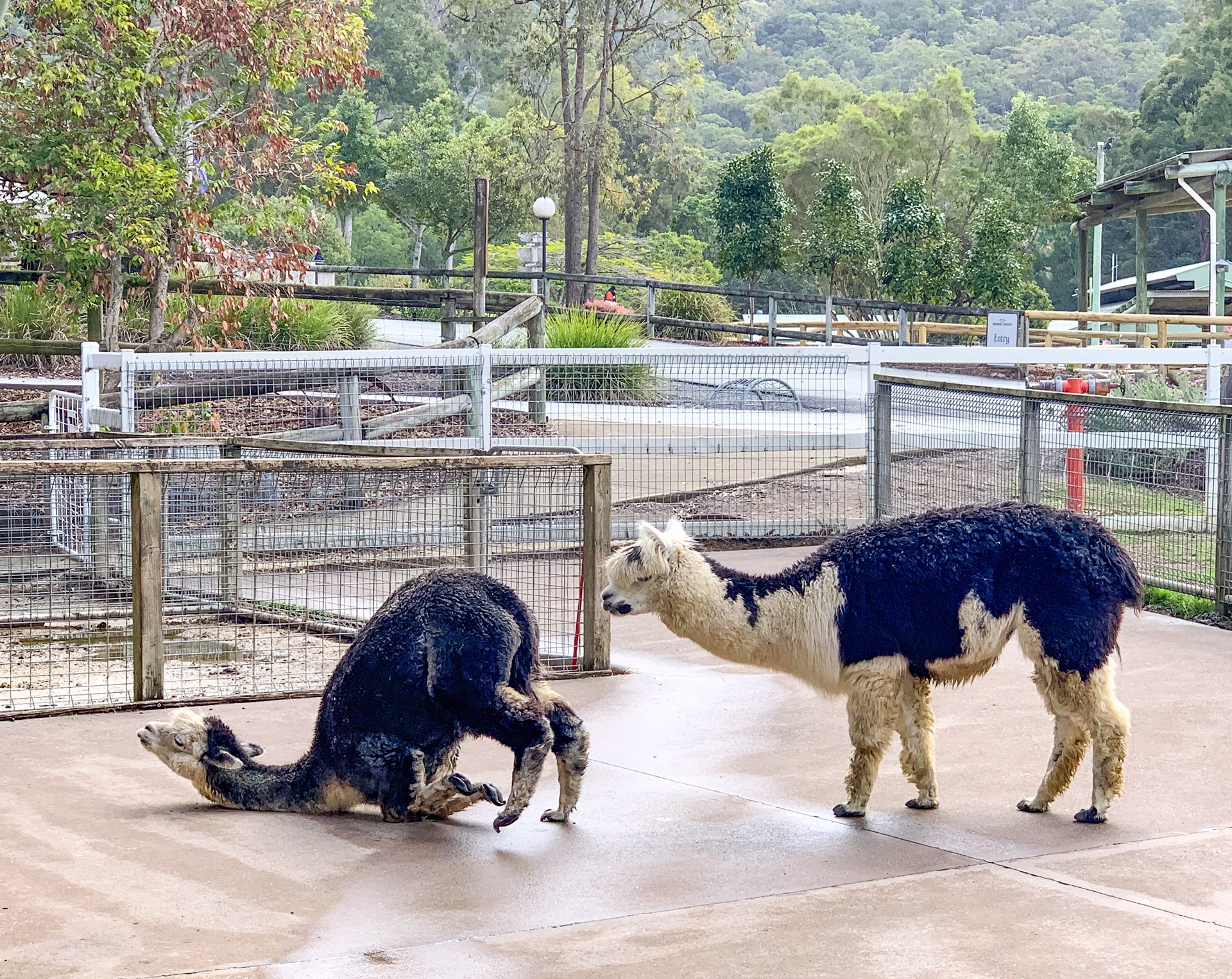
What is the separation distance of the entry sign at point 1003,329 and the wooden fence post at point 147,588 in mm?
11348

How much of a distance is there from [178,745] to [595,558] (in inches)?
115

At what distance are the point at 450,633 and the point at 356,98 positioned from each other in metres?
50.9

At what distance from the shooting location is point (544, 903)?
472cm

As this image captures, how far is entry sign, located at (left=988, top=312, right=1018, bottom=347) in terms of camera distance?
16641 millimetres

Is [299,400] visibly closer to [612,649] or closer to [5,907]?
[612,649]

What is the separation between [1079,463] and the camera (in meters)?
10.1

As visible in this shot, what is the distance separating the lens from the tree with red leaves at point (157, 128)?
15.0 meters

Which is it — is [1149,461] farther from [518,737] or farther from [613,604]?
[518,737]

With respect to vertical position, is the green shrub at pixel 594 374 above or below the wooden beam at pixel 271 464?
above

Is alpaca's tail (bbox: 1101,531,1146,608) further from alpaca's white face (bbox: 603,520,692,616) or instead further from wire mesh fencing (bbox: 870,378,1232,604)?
wire mesh fencing (bbox: 870,378,1232,604)

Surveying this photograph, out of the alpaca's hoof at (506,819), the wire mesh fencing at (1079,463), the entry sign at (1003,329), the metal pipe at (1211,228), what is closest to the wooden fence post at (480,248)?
the entry sign at (1003,329)

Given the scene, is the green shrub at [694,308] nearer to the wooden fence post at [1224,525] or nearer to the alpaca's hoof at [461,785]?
the wooden fence post at [1224,525]

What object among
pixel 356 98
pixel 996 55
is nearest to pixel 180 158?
pixel 356 98

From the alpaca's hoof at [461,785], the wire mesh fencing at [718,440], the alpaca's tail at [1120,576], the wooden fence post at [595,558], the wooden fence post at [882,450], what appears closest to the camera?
the alpaca's hoof at [461,785]
